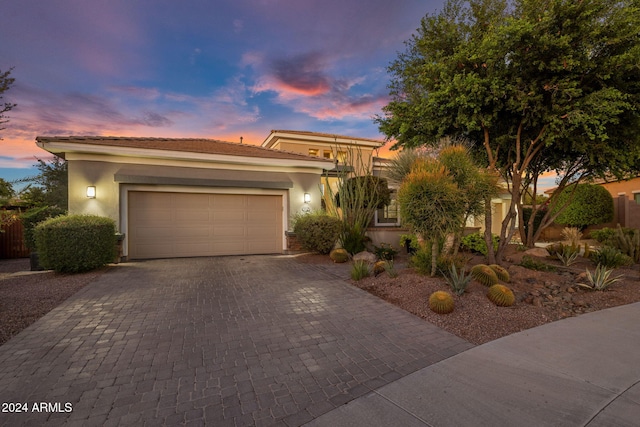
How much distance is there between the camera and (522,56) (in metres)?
6.68

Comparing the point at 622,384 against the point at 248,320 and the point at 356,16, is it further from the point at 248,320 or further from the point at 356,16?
the point at 356,16

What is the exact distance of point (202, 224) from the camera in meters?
10.7

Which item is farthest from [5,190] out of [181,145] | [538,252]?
[538,252]

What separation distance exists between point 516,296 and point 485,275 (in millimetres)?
599

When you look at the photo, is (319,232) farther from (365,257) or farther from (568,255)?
(568,255)

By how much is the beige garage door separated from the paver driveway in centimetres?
423

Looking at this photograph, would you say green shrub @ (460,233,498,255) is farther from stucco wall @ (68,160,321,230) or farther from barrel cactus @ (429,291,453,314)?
stucco wall @ (68,160,321,230)


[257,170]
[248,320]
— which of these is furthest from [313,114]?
[248,320]

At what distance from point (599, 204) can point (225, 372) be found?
21.0m

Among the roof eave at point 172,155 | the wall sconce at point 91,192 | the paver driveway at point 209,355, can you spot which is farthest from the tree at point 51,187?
the paver driveway at point 209,355

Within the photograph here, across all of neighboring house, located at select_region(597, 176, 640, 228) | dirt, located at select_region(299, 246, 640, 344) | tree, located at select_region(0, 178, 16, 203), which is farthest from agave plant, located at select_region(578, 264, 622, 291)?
neighboring house, located at select_region(597, 176, 640, 228)

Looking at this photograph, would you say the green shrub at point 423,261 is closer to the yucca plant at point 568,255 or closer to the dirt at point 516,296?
the dirt at point 516,296

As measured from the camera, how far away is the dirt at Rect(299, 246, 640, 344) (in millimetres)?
4277

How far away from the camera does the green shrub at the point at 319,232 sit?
1016 centimetres
